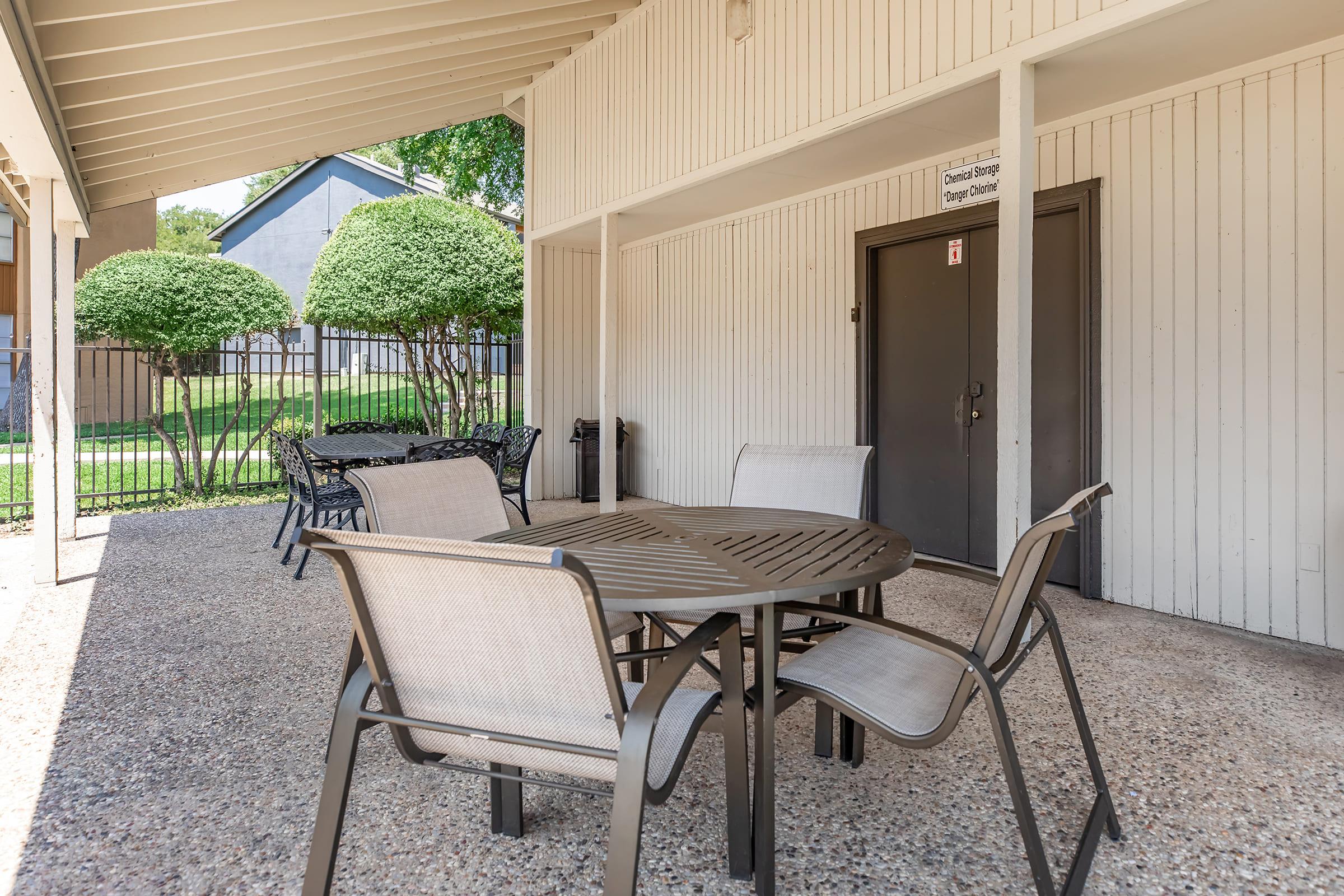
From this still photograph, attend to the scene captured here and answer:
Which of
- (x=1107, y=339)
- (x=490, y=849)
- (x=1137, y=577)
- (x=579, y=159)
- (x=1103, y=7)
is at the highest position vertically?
(x=579, y=159)

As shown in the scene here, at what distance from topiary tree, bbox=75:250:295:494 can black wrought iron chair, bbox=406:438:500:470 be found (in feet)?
12.7

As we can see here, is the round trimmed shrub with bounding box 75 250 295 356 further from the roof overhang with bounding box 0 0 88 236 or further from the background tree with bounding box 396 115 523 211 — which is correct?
the background tree with bounding box 396 115 523 211

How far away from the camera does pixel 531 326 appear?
782 cm

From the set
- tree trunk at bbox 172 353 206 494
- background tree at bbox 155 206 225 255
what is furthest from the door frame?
background tree at bbox 155 206 225 255

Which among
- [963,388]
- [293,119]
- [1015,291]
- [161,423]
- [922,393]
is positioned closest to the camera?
[1015,291]

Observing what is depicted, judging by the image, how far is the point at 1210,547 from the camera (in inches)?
150

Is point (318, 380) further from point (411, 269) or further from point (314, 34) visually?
point (314, 34)

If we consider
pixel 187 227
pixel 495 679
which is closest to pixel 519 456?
pixel 495 679

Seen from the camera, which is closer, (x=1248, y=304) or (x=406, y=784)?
(x=406, y=784)

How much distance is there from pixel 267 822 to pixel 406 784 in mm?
358

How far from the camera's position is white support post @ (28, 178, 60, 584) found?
14.4 feet

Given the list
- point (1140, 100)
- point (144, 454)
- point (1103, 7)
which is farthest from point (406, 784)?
point (144, 454)

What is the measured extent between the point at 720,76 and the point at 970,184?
5.72 ft

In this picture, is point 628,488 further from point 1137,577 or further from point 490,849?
point 490,849
